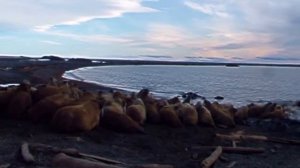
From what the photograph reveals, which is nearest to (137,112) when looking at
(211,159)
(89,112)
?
(89,112)

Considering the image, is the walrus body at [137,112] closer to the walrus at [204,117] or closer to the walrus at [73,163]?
the walrus at [204,117]

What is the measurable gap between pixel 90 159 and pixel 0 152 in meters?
1.84

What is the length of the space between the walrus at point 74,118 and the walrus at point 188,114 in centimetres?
393

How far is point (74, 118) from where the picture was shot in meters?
11.5

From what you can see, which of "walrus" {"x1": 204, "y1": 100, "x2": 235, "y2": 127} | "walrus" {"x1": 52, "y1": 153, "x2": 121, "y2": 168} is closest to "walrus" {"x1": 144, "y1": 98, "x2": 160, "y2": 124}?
"walrus" {"x1": 204, "y1": 100, "x2": 235, "y2": 127}

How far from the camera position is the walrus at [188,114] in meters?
15.0

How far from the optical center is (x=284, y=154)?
465 inches

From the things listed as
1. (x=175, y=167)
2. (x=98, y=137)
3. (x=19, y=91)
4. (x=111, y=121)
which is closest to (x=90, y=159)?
(x=175, y=167)

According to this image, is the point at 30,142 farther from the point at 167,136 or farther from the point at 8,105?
the point at 167,136

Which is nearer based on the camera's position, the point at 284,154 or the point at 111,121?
the point at 284,154

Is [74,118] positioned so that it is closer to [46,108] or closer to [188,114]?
[46,108]

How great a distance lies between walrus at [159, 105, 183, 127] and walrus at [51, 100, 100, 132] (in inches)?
127

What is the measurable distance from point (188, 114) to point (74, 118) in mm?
4741

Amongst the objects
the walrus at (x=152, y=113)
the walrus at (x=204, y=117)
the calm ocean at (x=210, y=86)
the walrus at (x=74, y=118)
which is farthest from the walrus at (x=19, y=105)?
the calm ocean at (x=210, y=86)
